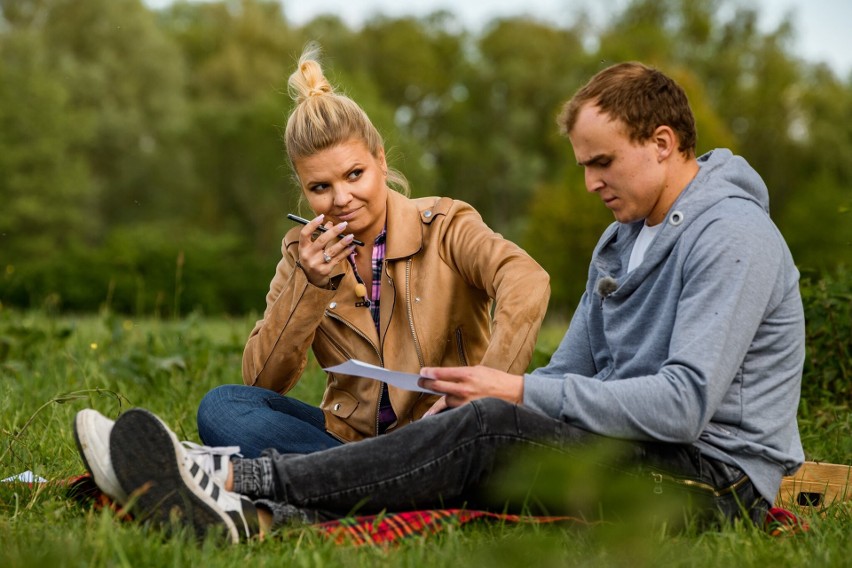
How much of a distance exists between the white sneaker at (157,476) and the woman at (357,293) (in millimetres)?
879

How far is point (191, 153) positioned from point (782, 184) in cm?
1999

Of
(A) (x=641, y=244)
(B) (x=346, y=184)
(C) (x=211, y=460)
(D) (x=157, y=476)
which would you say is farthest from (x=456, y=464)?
(B) (x=346, y=184)

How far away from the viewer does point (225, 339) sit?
274 inches

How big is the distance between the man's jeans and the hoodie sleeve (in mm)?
87

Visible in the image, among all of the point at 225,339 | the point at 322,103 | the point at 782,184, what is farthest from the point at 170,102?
the point at 322,103

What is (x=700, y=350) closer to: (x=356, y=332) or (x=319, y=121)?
(x=356, y=332)

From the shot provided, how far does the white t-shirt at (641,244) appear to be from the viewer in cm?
314

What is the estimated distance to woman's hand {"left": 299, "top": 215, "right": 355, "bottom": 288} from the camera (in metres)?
3.58

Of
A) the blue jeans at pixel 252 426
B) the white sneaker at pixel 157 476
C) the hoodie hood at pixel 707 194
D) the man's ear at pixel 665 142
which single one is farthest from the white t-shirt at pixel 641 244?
the white sneaker at pixel 157 476

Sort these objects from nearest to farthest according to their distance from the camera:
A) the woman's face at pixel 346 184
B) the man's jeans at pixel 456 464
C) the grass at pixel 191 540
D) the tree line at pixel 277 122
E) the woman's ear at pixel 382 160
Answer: the grass at pixel 191 540
the man's jeans at pixel 456 464
the woman's face at pixel 346 184
the woman's ear at pixel 382 160
the tree line at pixel 277 122

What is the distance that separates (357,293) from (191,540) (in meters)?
1.46

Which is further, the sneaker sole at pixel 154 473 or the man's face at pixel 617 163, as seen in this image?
the man's face at pixel 617 163

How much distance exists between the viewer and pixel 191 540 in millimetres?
2453

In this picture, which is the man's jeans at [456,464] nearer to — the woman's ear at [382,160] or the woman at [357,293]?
the woman at [357,293]
